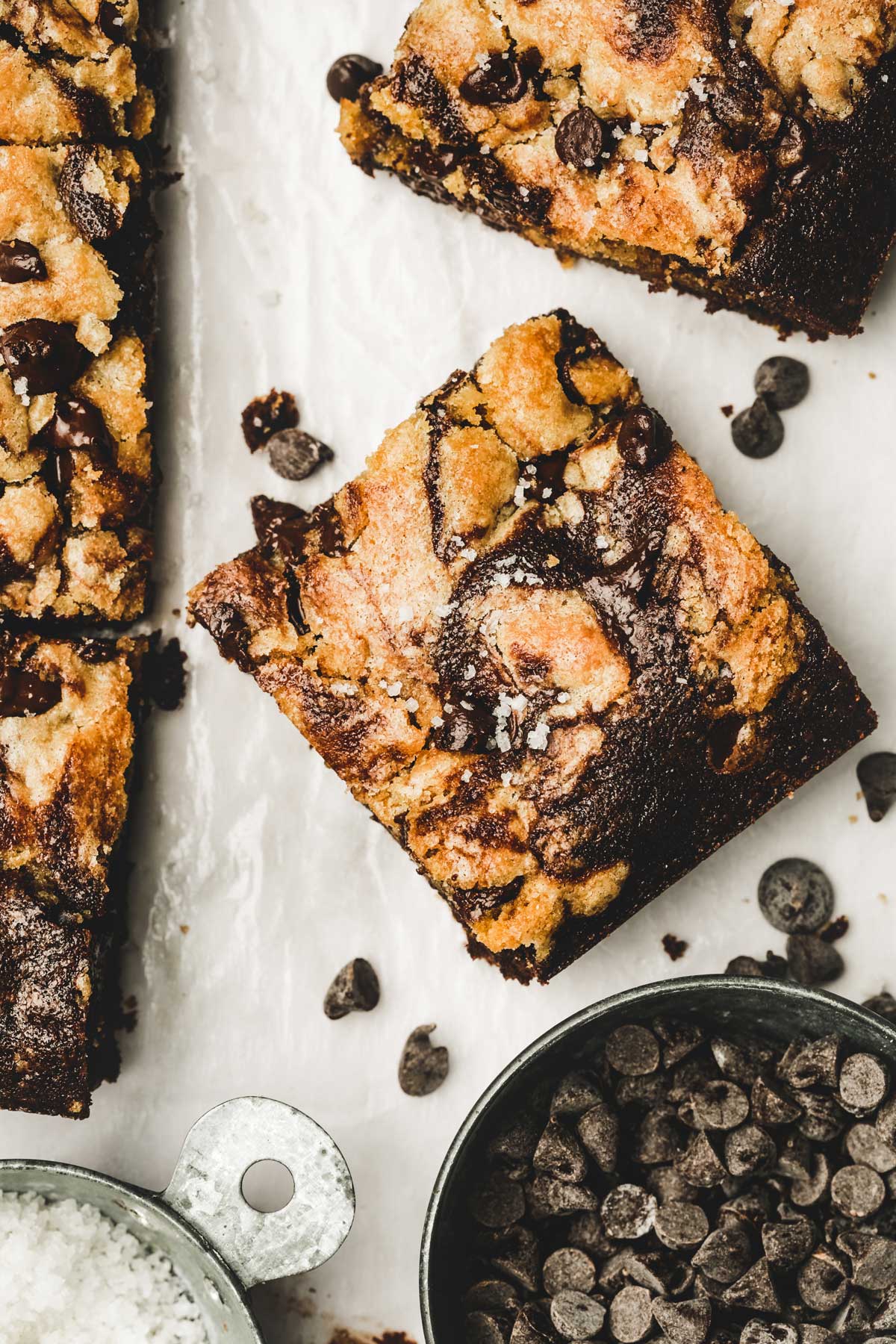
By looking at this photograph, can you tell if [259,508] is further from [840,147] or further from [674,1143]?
[674,1143]

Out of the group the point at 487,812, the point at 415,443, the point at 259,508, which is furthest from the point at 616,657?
Answer: the point at 259,508

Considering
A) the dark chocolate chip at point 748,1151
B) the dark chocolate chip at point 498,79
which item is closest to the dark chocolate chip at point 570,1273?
the dark chocolate chip at point 748,1151

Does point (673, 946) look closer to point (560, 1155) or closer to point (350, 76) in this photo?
point (560, 1155)

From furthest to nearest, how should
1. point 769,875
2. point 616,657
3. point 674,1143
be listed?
point 769,875 < point 674,1143 < point 616,657

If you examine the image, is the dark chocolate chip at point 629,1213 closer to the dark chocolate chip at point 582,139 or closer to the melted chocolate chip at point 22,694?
the melted chocolate chip at point 22,694

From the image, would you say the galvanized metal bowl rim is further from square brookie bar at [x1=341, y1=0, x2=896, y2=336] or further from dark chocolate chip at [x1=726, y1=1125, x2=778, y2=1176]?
square brookie bar at [x1=341, y1=0, x2=896, y2=336]

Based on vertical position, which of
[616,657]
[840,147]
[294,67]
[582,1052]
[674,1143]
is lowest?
[674,1143]

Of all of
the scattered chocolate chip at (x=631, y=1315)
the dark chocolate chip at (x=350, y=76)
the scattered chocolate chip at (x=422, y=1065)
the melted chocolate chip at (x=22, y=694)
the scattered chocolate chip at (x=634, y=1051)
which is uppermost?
the dark chocolate chip at (x=350, y=76)
